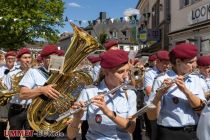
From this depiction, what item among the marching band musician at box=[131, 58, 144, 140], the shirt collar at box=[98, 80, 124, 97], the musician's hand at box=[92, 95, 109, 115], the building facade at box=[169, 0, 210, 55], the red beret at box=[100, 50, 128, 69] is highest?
the building facade at box=[169, 0, 210, 55]

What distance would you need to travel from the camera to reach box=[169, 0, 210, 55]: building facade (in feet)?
52.3

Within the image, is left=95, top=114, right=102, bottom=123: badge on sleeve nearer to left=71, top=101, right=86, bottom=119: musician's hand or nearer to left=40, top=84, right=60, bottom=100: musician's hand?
left=71, top=101, right=86, bottom=119: musician's hand

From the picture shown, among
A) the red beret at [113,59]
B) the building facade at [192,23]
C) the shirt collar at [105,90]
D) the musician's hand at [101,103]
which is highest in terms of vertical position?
the building facade at [192,23]

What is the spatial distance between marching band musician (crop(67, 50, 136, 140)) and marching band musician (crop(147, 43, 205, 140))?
21.8 inches

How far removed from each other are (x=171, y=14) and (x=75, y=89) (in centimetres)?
1691

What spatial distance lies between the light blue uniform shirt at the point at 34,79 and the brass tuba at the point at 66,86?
0.68ft

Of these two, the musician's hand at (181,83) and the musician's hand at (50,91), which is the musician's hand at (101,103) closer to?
the musician's hand at (181,83)

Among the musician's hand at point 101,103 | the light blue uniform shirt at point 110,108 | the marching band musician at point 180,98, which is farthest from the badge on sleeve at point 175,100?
the musician's hand at point 101,103

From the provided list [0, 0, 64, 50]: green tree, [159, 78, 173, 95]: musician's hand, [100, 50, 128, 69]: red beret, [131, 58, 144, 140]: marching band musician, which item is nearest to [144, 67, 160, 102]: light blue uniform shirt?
[131, 58, 144, 140]: marching band musician

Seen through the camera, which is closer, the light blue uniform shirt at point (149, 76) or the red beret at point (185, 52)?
the red beret at point (185, 52)

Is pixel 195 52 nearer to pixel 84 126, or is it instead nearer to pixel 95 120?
pixel 95 120

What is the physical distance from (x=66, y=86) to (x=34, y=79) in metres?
0.50

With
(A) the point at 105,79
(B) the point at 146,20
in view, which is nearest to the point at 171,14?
(B) the point at 146,20

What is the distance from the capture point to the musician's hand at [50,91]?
4988 mm
